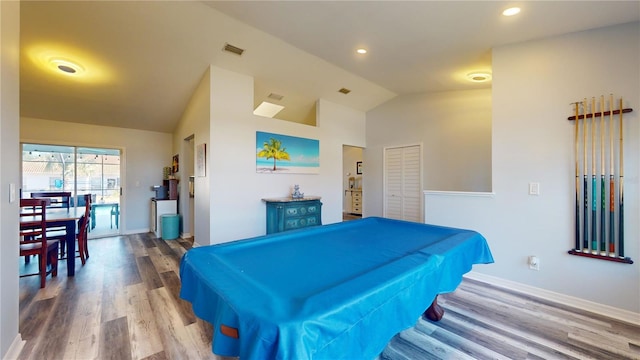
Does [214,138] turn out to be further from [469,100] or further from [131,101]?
[469,100]

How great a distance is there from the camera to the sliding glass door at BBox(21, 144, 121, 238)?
4.69 meters

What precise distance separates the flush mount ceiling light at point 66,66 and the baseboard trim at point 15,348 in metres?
3.27

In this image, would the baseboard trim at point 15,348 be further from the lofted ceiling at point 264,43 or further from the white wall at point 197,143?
the lofted ceiling at point 264,43

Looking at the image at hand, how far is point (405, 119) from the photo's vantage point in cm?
533

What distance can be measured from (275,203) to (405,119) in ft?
10.7

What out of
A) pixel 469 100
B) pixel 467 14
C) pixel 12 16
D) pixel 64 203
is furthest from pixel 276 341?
pixel 64 203

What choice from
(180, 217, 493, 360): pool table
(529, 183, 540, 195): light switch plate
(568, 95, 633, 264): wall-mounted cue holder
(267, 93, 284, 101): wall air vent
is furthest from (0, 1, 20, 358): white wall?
(568, 95, 633, 264): wall-mounted cue holder

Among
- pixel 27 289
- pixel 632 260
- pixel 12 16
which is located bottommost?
pixel 27 289

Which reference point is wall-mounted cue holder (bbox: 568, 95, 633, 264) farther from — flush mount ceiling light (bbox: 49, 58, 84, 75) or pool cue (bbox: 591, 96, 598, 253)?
flush mount ceiling light (bbox: 49, 58, 84, 75)

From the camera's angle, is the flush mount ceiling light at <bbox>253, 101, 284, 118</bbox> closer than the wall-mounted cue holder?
No

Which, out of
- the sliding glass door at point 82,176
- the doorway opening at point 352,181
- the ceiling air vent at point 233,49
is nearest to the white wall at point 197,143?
the ceiling air vent at point 233,49

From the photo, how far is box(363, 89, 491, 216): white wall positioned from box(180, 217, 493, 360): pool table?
297cm

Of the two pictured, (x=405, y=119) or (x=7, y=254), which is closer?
(x=7, y=254)

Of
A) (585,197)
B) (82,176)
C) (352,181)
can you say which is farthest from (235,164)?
(352,181)
